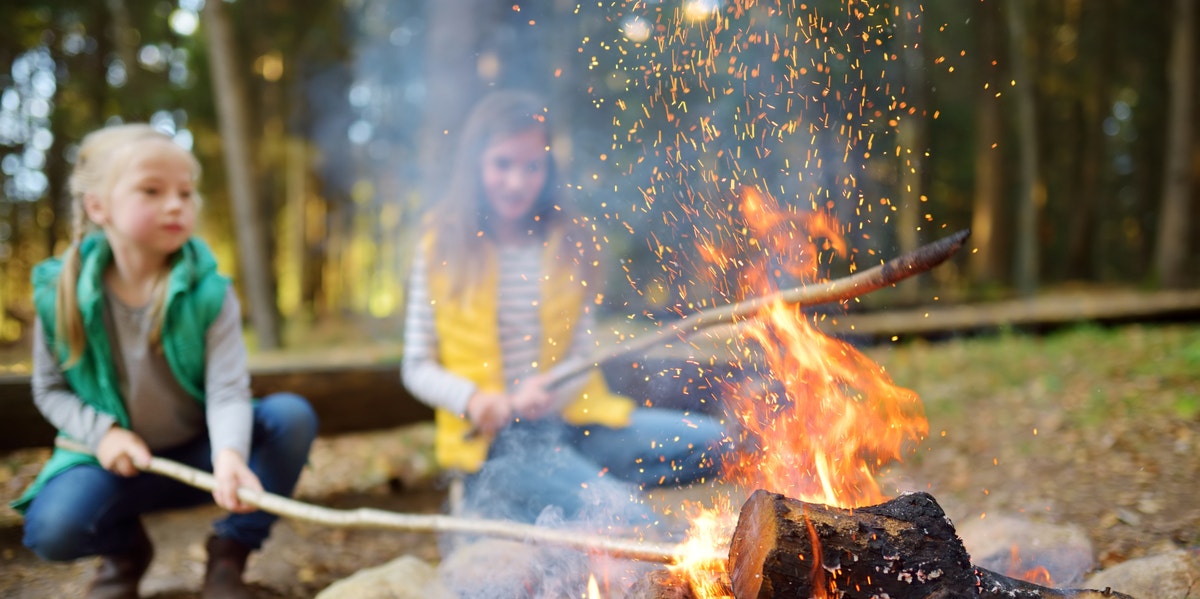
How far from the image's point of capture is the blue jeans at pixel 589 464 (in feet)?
9.57

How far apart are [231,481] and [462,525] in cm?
83

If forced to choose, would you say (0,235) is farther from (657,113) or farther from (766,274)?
(766,274)

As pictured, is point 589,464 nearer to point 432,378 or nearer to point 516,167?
point 432,378

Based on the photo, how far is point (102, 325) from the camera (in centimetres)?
272

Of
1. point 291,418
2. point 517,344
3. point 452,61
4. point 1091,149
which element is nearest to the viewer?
point 291,418

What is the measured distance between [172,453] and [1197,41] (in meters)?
12.6

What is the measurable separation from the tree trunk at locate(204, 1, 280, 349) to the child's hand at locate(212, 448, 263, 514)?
7211 millimetres

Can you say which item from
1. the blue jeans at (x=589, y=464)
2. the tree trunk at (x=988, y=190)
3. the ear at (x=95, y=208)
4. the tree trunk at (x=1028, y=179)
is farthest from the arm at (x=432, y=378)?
the tree trunk at (x=988, y=190)

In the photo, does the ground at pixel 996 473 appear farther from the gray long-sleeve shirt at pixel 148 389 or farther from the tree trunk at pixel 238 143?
the tree trunk at pixel 238 143

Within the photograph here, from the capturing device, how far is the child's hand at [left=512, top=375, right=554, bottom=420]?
9.96 ft

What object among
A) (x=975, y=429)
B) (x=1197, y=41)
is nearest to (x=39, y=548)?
(x=975, y=429)

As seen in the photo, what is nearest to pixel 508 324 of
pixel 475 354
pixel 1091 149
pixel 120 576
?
pixel 475 354

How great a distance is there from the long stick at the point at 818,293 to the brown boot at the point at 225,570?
131cm

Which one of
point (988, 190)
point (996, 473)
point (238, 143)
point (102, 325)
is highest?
point (238, 143)
